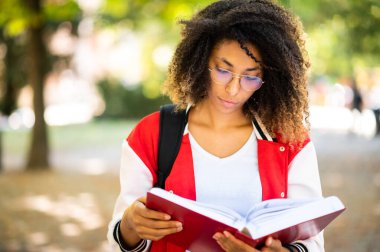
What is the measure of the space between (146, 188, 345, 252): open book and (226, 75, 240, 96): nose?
0.42 m

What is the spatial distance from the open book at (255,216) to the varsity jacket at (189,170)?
192mm

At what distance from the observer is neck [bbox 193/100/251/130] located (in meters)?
2.12

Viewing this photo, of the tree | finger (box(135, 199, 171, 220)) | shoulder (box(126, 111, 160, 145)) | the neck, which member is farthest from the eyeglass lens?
the tree

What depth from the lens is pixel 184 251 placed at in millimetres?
2020

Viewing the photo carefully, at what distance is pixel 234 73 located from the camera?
1.96m

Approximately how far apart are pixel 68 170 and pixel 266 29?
10.5m

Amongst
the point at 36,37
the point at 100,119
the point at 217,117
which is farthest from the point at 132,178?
the point at 100,119

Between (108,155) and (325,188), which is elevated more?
(325,188)

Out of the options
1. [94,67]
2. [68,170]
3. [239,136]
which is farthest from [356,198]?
[94,67]

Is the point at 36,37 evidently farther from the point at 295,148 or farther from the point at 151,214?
the point at 151,214

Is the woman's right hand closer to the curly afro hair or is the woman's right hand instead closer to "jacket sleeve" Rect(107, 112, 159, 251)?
"jacket sleeve" Rect(107, 112, 159, 251)

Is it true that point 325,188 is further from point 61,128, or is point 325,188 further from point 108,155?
point 61,128

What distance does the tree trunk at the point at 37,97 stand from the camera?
437 inches

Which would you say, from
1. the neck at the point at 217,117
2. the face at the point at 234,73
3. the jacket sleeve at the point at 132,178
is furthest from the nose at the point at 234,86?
the jacket sleeve at the point at 132,178
